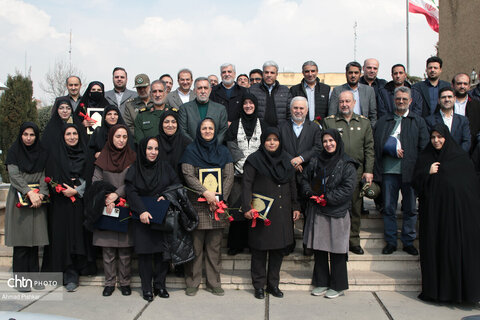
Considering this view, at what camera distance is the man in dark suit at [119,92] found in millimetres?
6445

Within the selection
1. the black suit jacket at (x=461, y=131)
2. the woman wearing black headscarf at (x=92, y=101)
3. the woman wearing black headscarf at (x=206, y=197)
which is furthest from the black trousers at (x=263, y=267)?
the woman wearing black headscarf at (x=92, y=101)

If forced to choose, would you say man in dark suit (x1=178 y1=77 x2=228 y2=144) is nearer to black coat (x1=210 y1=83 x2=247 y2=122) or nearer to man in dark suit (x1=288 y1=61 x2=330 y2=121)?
black coat (x1=210 y1=83 x2=247 y2=122)

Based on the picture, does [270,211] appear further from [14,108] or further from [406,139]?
[14,108]

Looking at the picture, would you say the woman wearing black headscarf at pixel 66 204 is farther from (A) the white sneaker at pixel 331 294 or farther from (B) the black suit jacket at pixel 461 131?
(B) the black suit jacket at pixel 461 131

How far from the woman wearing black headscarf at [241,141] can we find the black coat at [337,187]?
0.92 metres

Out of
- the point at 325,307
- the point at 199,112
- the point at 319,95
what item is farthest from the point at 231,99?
the point at 325,307

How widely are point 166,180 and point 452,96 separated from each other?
3745 mm

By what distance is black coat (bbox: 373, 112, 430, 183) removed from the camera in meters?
5.41

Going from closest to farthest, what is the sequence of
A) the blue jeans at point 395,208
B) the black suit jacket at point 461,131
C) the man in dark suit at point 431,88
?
the black suit jacket at point 461,131 → the blue jeans at point 395,208 → the man in dark suit at point 431,88

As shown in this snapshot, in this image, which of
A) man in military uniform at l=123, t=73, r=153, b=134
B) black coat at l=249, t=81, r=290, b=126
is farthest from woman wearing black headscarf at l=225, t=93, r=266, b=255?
man in military uniform at l=123, t=73, r=153, b=134

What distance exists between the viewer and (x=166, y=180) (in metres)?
4.82

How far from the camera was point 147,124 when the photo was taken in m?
5.66

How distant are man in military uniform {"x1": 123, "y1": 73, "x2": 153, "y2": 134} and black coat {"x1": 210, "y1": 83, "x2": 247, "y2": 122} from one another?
1013 mm

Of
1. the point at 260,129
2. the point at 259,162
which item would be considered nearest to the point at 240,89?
the point at 260,129
